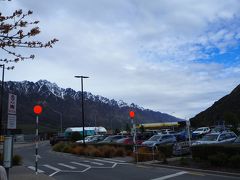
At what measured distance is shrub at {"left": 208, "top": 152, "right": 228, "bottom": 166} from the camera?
1866 cm

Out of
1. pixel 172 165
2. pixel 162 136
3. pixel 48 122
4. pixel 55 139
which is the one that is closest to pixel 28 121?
pixel 48 122

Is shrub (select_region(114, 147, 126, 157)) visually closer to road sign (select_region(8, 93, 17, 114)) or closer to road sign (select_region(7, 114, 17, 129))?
road sign (select_region(8, 93, 17, 114))

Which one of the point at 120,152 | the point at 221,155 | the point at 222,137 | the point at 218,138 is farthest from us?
the point at 120,152

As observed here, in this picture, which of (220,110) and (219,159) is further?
(220,110)

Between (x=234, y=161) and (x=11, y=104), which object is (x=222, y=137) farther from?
(x=11, y=104)

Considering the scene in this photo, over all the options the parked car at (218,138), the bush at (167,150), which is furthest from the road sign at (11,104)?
the parked car at (218,138)

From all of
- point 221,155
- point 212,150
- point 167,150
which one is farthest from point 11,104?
point 167,150

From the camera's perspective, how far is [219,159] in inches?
740

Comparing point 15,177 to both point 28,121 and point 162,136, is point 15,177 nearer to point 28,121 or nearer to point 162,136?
point 162,136

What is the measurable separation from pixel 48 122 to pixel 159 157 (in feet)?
576

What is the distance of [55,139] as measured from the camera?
214 feet

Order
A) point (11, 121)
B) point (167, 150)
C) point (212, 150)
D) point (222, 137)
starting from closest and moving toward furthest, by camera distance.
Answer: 1. point (11, 121)
2. point (212, 150)
3. point (167, 150)
4. point (222, 137)

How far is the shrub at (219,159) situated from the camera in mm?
→ 18658

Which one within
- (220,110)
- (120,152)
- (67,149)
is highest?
(220,110)
